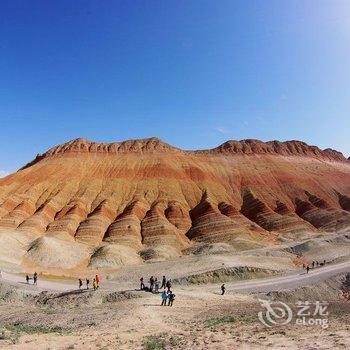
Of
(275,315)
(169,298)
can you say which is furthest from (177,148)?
(275,315)

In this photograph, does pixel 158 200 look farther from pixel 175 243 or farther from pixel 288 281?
pixel 288 281

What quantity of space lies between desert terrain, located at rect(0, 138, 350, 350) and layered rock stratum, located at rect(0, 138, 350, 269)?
0.39 meters

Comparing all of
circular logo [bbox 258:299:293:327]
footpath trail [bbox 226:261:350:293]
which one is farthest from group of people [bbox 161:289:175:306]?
footpath trail [bbox 226:261:350:293]

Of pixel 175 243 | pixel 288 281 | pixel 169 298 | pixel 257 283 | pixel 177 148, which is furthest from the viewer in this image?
pixel 177 148

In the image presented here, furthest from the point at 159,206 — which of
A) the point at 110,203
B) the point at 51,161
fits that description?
the point at 51,161

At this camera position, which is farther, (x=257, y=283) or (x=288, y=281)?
(x=288, y=281)

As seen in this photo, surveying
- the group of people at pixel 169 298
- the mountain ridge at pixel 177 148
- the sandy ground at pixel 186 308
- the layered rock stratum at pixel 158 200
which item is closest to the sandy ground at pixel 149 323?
the sandy ground at pixel 186 308

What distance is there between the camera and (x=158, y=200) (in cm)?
10931

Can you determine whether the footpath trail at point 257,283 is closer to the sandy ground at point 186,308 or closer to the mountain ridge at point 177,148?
the sandy ground at point 186,308

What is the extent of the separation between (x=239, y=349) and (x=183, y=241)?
71155 mm

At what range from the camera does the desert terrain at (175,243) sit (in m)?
25.1

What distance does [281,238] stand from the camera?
302 ft

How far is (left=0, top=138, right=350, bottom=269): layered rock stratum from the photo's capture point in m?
82.0

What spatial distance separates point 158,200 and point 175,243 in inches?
943
